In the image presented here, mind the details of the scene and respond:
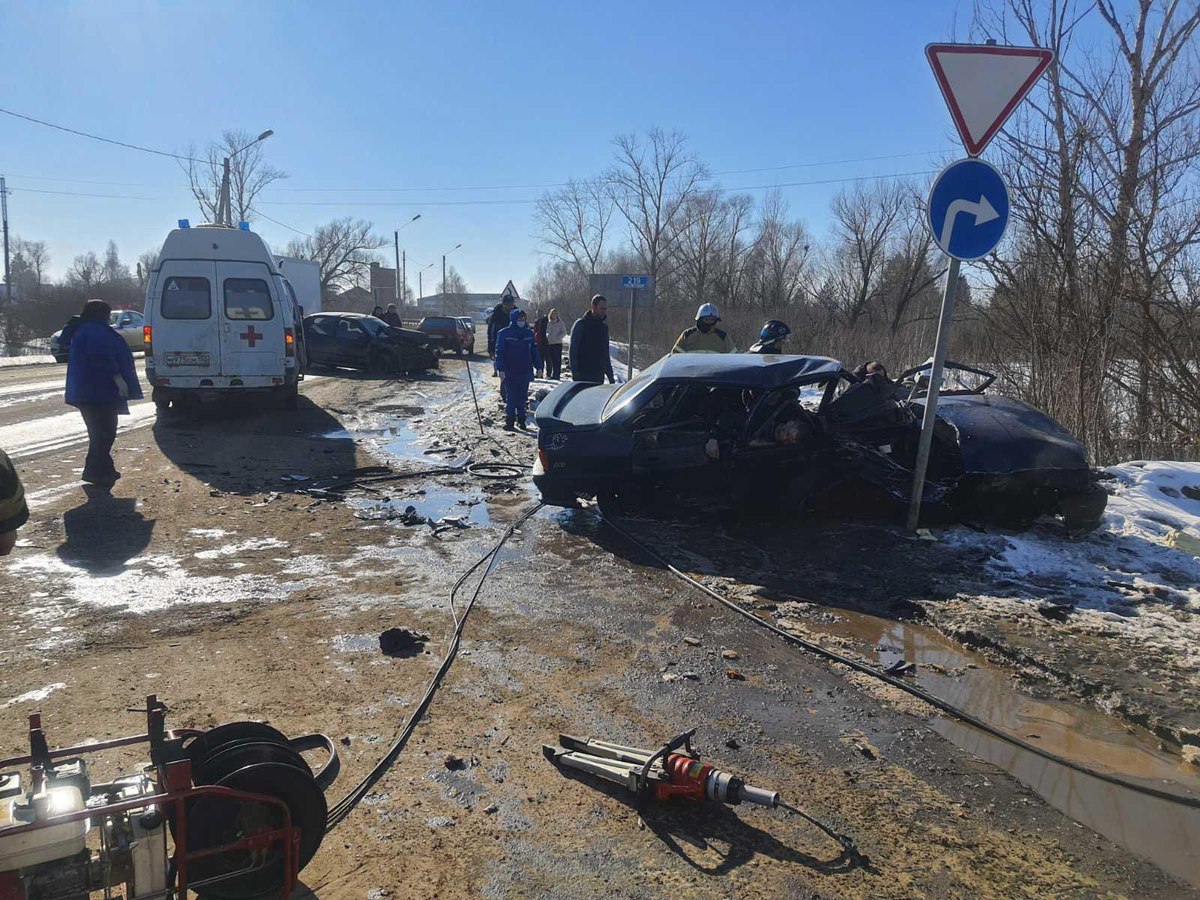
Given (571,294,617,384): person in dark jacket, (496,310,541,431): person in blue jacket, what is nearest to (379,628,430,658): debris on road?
(571,294,617,384): person in dark jacket

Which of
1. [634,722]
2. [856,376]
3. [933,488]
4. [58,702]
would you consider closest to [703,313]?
[856,376]

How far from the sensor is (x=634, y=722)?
3.61 metres

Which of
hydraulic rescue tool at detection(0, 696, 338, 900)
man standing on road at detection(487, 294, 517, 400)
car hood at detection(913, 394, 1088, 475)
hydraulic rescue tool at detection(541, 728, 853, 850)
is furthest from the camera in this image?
man standing on road at detection(487, 294, 517, 400)

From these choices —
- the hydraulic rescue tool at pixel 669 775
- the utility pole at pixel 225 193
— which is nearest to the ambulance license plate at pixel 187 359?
the hydraulic rescue tool at pixel 669 775

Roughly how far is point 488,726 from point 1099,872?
232 cm

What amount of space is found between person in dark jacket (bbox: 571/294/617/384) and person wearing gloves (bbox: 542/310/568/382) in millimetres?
6701

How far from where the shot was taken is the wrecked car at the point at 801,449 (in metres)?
6.29

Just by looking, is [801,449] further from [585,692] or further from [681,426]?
[585,692]

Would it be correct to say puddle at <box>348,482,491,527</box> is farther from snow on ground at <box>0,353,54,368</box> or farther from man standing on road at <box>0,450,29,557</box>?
snow on ground at <box>0,353,54,368</box>

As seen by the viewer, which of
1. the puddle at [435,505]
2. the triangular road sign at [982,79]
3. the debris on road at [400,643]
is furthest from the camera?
the puddle at [435,505]

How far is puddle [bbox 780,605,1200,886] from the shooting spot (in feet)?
9.75

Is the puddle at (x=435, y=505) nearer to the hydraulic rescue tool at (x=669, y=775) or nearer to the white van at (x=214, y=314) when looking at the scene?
the hydraulic rescue tool at (x=669, y=775)

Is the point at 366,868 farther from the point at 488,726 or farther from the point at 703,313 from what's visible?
the point at 703,313

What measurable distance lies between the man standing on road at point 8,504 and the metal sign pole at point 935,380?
17.2ft
